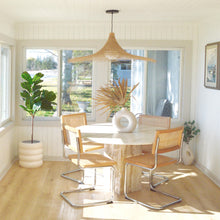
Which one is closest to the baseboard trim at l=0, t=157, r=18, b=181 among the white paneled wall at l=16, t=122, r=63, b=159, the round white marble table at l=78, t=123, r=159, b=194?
the white paneled wall at l=16, t=122, r=63, b=159

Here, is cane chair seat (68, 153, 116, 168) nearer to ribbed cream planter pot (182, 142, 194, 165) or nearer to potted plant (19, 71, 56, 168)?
potted plant (19, 71, 56, 168)

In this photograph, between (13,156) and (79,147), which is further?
(13,156)

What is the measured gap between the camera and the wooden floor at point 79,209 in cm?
395

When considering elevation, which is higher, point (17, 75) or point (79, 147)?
point (17, 75)

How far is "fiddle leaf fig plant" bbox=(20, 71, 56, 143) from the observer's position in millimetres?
5664

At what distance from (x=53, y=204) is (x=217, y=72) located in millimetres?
2699

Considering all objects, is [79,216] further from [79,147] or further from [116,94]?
[116,94]

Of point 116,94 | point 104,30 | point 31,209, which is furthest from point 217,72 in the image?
point 31,209

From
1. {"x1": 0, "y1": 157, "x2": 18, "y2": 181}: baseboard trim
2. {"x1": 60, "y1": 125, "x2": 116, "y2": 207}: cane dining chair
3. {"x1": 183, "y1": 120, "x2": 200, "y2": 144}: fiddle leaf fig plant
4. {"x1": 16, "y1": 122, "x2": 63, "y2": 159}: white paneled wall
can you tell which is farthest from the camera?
{"x1": 16, "y1": 122, "x2": 63, "y2": 159}: white paneled wall

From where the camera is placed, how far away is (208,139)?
219 inches

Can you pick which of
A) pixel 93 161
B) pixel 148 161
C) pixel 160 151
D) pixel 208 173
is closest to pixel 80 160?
pixel 93 161

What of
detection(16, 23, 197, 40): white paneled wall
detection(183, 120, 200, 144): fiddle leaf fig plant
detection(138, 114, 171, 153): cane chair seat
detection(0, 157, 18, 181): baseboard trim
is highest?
detection(16, 23, 197, 40): white paneled wall

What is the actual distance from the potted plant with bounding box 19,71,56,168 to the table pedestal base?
60.4 inches

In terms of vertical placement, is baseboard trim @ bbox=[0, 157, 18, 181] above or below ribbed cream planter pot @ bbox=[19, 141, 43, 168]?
below
